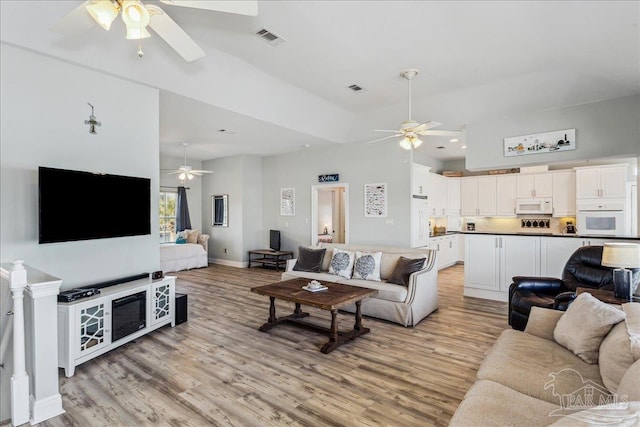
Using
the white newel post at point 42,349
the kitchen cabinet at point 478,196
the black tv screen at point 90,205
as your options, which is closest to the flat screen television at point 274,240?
the black tv screen at point 90,205

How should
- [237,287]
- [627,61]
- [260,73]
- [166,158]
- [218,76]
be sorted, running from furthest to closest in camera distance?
[166,158] → [237,287] → [260,73] → [218,76] → [627,61]

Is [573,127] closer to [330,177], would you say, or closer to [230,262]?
[330,177]

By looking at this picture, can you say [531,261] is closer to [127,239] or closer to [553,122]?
[553,122]

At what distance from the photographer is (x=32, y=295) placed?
224 centimetres

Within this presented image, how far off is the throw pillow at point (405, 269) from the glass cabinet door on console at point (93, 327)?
132 inches

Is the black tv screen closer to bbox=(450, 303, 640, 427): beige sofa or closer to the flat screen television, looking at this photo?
bbox=(450, 303, 640, 427): beige sofa

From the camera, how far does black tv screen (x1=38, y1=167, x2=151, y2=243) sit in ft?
9.71

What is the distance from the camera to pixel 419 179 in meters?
6.93

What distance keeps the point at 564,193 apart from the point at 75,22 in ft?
28.4

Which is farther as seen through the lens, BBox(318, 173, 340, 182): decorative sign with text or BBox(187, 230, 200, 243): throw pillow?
BBox(187, 230, 200, 243): throw pillow

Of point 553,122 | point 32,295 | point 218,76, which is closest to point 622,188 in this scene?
point 553,122

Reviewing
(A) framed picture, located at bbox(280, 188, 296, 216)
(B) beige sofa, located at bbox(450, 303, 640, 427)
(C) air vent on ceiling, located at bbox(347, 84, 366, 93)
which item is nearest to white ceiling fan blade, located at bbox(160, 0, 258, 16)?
(B) beige sofa, located at bbox(450, 303, 640, 427)

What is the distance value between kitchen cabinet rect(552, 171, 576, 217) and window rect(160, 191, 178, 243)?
946cm

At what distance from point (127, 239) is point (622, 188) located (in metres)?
8.62
